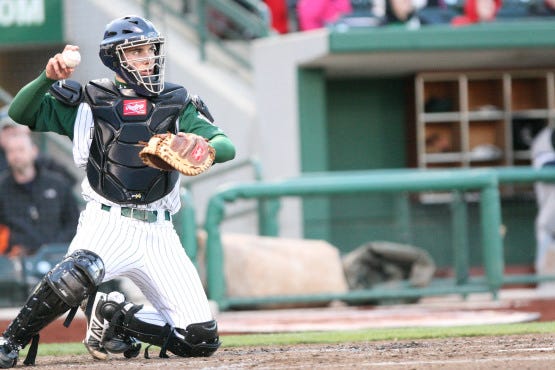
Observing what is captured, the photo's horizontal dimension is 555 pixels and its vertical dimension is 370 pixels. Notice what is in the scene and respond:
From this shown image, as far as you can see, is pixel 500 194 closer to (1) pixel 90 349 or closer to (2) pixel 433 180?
(2) pixel 433 180

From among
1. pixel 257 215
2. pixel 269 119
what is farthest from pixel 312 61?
pixel 257 215

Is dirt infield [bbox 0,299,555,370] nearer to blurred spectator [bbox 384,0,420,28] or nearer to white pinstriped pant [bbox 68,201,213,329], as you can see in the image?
white pinstriped pant [bbox 68,201,213,329]

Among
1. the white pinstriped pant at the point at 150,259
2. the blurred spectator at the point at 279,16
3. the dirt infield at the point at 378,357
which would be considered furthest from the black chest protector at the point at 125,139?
the blurred spectator at the point at 279,16

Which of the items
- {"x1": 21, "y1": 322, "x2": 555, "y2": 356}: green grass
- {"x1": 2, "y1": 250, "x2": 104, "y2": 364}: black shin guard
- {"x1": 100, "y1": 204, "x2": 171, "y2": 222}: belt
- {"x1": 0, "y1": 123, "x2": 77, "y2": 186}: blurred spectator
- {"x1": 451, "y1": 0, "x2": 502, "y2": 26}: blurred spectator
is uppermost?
{"x1": 451, "y1": 0, "x2": 502, "y2": 26}: blurred spectator

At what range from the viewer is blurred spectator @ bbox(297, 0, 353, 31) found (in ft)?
41.9

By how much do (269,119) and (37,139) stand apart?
248 cm

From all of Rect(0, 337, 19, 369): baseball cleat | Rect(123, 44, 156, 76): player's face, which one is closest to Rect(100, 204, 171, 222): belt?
Rect(123, 44, 156, 76): player's face

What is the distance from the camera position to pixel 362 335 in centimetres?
722

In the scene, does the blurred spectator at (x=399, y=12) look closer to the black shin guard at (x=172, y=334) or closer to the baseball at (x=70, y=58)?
the black shin guard at (x=172, y=334)

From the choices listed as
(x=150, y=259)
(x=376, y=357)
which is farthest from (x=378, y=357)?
(x=150, y=259)

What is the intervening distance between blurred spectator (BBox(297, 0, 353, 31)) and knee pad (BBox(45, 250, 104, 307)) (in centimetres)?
762

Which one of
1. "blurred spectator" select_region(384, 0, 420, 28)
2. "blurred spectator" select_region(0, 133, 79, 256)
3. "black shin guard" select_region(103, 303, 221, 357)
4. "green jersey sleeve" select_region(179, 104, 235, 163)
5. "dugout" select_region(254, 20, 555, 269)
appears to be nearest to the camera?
"green jersey sleeve" select_region(179, 104, 235, 163)

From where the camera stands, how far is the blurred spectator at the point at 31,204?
33.2 ft

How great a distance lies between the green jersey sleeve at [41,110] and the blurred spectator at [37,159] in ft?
14.7
